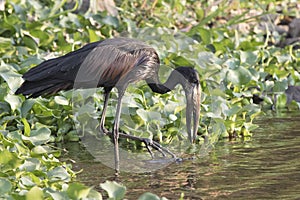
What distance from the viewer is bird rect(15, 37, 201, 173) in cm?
697

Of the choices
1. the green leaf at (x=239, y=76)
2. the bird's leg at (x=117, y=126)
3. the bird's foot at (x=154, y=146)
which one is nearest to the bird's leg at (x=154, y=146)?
the bird's foot at (x=154, y=146)

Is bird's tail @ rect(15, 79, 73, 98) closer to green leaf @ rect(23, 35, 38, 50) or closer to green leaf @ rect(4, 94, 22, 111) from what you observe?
green leaf @ rect(4, 94, 22, 111)

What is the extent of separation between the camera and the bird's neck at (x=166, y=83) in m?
7.80

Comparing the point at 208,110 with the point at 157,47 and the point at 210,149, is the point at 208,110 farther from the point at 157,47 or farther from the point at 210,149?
the point at 157,47

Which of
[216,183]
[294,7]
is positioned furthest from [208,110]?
[294,7]

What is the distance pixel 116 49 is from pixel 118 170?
1078 mm

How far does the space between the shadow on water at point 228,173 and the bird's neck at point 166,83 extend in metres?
0.73

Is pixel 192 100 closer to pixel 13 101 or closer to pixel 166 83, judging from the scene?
pixel 166 83

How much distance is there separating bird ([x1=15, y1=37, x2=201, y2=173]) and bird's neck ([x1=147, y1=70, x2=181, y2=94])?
0.05 metres

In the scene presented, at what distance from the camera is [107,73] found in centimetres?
722

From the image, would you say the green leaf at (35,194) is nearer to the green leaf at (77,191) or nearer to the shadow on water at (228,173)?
the green leaf at (77,191)

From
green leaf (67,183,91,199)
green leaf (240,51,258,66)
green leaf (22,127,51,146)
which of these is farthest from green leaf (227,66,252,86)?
green leaf (67,183,91,199)

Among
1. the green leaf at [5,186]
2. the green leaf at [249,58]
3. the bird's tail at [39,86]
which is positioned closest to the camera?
the green leaf at [5,186]

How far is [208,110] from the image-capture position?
816cm
